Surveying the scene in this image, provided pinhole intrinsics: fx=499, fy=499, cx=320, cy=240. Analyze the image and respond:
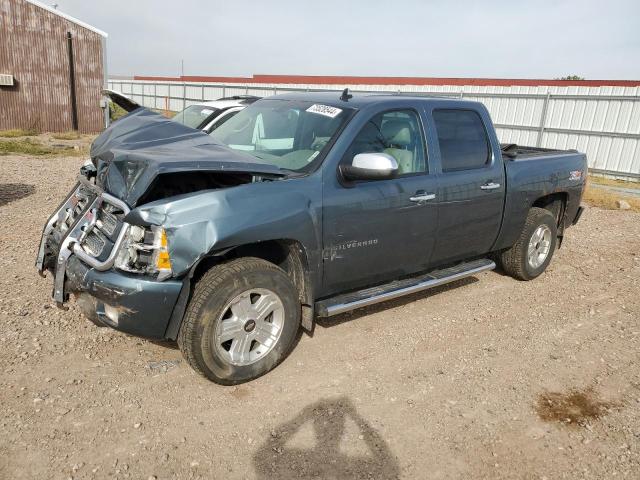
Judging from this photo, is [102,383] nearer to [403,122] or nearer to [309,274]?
[309,274]

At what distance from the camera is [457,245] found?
456 centimetres

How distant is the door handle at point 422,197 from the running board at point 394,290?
2.41ft

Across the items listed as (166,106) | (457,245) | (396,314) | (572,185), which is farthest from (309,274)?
(166,106)

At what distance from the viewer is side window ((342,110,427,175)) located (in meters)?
3.87

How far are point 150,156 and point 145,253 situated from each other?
658 mm

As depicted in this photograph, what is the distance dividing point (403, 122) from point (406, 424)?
2.39 meters

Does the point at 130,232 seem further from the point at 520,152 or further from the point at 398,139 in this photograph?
the point at 520,152

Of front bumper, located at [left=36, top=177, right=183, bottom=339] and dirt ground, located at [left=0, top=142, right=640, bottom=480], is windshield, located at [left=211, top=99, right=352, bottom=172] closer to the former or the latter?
front bumper, located at [left=36, top=177, right=183, bottom=339]

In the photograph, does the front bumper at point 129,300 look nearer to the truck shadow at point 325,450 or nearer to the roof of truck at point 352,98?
the truck shadow at point 325,450

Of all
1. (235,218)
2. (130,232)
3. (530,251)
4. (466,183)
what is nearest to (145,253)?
(130,232)

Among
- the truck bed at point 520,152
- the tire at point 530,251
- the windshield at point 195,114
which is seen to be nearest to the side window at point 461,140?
the truck bed at point 520,152

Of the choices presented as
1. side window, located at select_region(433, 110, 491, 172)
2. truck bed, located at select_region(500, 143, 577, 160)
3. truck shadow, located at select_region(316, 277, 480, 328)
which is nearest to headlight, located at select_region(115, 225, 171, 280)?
truck shadow, located at select_region(316, 277, 480, 328)

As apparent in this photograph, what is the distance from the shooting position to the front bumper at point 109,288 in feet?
9.64

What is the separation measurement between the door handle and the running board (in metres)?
0.73
